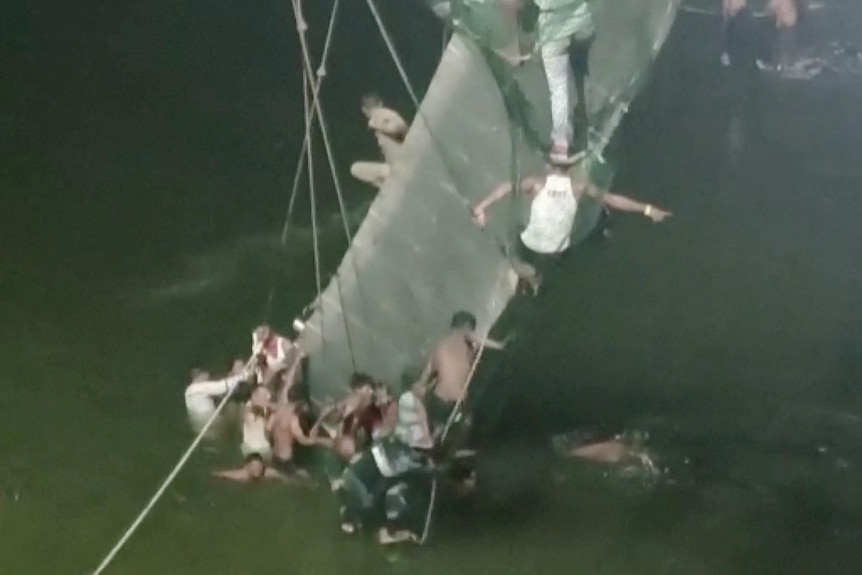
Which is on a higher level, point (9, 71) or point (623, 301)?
point (9, 71)

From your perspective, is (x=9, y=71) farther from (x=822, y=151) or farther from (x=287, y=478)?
(x=822, y=151)

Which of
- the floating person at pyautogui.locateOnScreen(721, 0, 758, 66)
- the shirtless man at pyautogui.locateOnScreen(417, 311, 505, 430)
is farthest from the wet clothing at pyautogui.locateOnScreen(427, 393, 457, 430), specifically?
the floating person at pyautogui.locateOnScreen(721, 0, 758, 66)

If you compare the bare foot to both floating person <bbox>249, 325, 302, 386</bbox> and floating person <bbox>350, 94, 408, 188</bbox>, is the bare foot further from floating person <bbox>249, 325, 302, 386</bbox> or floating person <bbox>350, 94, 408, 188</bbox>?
floating person <bbox>350, 94, 408, 188</bbox>

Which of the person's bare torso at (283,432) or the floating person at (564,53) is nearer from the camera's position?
the floating person at (564,53)

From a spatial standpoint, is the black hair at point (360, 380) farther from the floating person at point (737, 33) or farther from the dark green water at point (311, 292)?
the floating person at point (737, 33)

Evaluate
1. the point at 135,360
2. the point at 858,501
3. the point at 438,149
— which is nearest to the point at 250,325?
the point at 135,360

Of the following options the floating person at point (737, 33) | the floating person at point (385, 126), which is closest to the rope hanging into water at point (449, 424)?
the floating person at point (385, 126)

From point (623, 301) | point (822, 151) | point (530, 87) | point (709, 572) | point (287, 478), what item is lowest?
point (709, 572)
